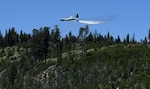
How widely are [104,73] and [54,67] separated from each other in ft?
111

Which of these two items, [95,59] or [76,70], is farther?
[95,59]

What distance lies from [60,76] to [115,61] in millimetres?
22305

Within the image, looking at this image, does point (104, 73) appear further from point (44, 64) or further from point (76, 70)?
point (44, 64)

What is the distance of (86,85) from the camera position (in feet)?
485

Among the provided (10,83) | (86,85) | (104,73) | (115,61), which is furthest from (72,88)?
(10,83)

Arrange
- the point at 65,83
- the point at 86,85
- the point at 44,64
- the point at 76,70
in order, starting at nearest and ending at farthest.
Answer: the point at 86,85, the point at 65,83, the point at 76,70, the point at 44,64

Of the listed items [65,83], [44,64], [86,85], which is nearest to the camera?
[86,85]

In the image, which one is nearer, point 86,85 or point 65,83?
point 86,85

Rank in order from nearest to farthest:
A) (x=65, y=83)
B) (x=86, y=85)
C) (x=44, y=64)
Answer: (x=86, y=85) → (x=65, y=83) → (x=44, y=64)

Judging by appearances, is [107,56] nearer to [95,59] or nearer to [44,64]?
[95,59]

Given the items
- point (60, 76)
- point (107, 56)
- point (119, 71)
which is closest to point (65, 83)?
point (60, 76)

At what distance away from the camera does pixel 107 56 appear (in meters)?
187

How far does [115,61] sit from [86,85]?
97.8 feet

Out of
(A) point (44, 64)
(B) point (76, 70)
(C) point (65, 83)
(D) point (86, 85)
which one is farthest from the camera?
(A) point (44, 64)
